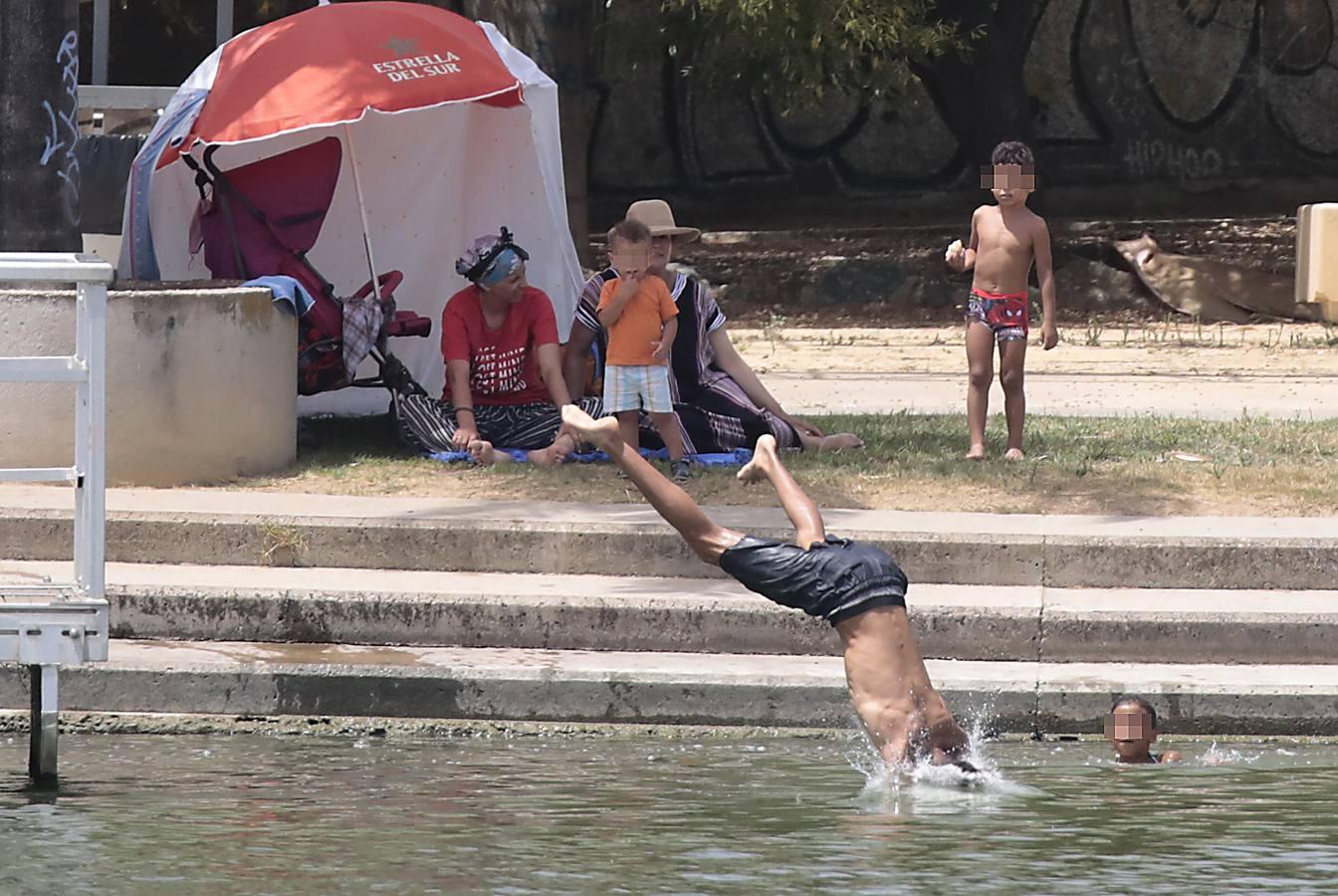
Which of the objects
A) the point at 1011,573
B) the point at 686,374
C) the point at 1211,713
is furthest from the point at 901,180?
the point at 1211,713

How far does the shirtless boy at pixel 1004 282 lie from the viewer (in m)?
10.5

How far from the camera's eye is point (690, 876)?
558cm

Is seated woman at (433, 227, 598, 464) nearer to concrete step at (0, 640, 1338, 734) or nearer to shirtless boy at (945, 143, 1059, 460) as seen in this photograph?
shirtless boy at (945, 143, 1059, 460)

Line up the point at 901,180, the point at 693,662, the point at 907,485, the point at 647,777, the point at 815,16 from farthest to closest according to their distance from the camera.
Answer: the point at 901,180, the point at 815,16, the point at 907,485, the point at 693,662, the point at 647,777

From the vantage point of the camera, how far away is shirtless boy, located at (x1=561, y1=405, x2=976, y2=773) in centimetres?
653

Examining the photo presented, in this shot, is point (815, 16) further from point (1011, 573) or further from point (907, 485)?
point (1011, 573)

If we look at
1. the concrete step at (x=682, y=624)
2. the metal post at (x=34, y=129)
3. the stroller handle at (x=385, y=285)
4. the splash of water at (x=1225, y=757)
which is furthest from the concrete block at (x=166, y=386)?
the splash of water at (x=1225, y=757)

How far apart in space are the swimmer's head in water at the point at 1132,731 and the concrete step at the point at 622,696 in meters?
0.40

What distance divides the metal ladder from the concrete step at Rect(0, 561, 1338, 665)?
1.58 m

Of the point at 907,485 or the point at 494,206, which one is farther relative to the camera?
the point at 494,206

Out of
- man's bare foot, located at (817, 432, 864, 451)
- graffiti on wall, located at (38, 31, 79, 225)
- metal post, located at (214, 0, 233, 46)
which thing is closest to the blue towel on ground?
graffiti on wall, located at (38, 31, 79, 225)

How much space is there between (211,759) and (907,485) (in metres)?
4.11

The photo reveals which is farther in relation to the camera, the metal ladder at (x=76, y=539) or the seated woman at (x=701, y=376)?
the seated woman at (x=701, y=376)

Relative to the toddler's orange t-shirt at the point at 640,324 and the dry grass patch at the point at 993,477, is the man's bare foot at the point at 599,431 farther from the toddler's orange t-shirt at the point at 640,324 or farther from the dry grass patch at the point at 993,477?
the toddler's orange t-shirt at the point at 640,324
